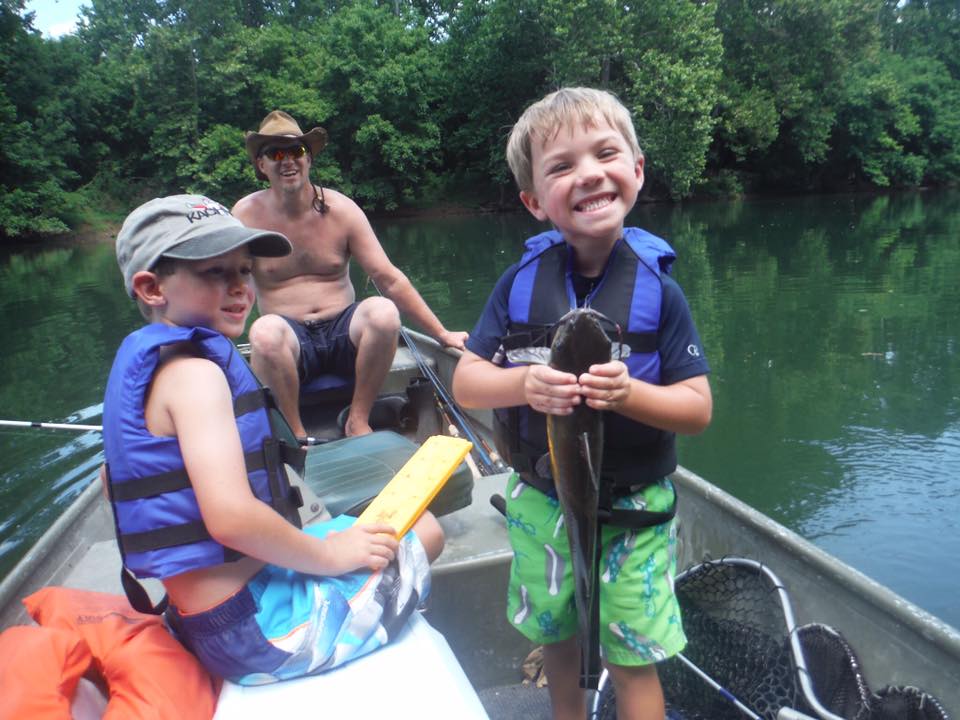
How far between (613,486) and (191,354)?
0.98 meters

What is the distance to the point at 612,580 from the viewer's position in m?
1.65

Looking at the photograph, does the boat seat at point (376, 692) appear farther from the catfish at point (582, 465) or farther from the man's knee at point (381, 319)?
the man's knee at point (381, 319)

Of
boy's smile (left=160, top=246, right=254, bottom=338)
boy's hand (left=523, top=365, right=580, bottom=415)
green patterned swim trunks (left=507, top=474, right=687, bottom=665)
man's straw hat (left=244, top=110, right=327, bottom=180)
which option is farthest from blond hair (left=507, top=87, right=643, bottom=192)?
man's straw hat (left=244, top=110, right=327, bottom=180)

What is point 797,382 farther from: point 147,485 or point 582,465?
point 147,485

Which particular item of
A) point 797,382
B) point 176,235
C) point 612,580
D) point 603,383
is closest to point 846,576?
point 612,580

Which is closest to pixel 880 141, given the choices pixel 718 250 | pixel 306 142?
pixel 718 250

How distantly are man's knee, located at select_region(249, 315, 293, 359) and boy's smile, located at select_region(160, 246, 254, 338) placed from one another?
1.75m

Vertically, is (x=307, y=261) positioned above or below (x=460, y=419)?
above

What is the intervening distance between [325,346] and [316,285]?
39cm

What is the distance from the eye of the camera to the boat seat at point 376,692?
1.45m

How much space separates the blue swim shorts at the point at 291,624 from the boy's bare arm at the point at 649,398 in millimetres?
705

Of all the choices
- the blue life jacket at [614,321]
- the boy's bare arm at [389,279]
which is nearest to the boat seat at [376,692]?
the blue life jacket at [614,321]

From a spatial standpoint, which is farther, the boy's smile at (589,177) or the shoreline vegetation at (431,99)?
the shoreline vegetation at (431,99)

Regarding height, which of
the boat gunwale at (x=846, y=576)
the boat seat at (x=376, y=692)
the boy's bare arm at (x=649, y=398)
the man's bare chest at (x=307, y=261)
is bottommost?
the boat gunwale at (x=846, y=576)
